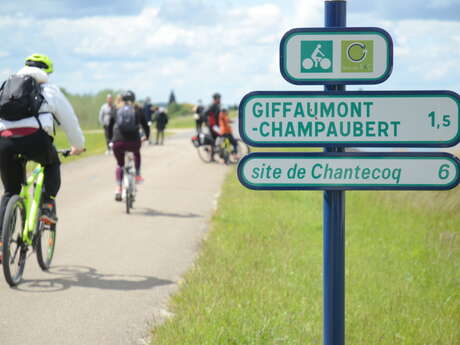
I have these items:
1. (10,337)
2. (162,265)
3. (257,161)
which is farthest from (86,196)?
(257,161)

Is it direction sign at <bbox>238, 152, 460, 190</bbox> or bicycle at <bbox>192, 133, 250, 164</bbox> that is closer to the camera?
direction sign at <bbox>238, 152, 460, 190</bbox>

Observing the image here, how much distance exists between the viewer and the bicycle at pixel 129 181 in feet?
36.0

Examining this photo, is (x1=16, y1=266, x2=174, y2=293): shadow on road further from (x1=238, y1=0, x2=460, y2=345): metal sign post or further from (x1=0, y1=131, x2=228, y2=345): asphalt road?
(x1=238, y1=0, x2=460, y2=345): metal sign post

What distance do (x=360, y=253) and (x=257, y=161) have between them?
4.88 metres

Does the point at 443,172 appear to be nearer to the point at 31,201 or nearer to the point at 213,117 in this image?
the point at 31,201

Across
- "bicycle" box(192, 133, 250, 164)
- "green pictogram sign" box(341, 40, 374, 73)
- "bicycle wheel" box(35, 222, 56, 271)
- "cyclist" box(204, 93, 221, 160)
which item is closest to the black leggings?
"bicycle wheel" box(35, 222, 56, 271)

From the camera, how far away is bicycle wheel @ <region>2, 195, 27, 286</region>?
597 centimetres

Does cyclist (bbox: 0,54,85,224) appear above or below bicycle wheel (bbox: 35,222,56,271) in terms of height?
above

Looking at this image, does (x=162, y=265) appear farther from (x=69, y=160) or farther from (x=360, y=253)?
(x=69, y=160)

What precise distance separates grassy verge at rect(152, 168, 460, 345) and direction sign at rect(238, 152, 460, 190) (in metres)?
1.50

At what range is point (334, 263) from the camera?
355cm

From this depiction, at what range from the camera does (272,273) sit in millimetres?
6668

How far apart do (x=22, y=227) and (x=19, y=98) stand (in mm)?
1195

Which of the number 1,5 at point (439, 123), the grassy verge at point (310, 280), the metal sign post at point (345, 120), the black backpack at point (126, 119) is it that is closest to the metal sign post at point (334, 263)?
the metal sign post at point (345, 120)
